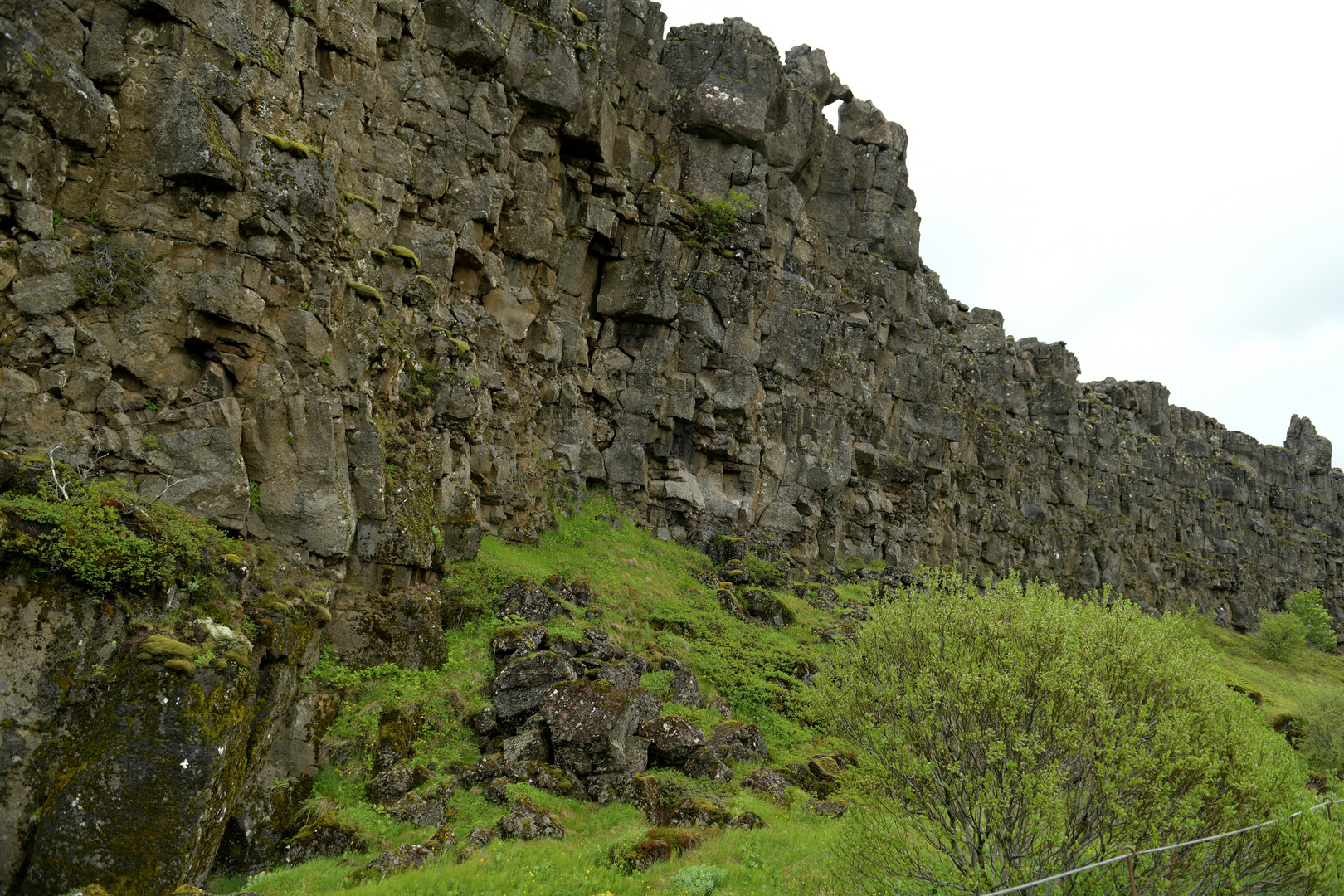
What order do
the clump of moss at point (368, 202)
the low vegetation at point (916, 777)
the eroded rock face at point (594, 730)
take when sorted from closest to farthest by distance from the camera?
the low vegetation at point (916, 777) → the eroded rock face at point (594, 730) → the clump of moss at point (368, 202)

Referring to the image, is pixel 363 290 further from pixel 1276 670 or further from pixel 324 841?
pixel 1276 670

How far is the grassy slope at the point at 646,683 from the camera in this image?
46.4 feet

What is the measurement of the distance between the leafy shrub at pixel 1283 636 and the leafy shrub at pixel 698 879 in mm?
73411

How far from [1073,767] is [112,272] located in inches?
853

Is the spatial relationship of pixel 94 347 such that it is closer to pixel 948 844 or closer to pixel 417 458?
pixel 417 458

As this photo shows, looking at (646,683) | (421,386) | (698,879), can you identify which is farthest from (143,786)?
(421,386)

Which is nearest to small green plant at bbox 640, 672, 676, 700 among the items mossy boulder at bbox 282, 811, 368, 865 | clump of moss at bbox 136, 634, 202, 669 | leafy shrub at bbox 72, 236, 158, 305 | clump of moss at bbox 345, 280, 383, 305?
mossy boulder at bbox 282, 811, 368, 865

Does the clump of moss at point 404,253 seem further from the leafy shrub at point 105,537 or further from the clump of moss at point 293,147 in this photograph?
Result: the leafy shrub at point 105,537

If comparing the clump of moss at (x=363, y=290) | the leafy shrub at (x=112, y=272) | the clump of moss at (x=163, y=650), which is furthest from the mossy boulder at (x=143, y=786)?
the clump of moss at (x=363, y=290)

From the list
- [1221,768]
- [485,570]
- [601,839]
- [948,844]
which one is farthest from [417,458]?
[1221,768]

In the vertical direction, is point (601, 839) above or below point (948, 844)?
below

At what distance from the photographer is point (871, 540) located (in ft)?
166

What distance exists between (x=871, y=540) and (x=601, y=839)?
121ft

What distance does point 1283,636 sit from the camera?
6669cm
